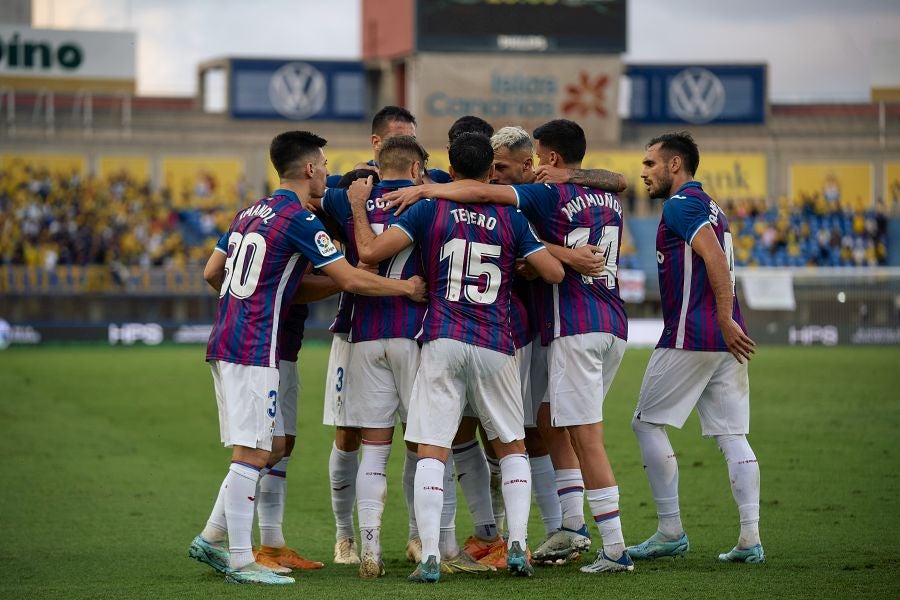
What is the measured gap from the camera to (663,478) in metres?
7.36

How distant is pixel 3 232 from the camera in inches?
1421

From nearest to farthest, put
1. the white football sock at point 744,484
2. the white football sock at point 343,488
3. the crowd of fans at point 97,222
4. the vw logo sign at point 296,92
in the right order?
the white football sock at point 744,484 < the white football sock at point 343,488 < the crowd of fans at point 97,222 < the vw logo sign at point 296,92

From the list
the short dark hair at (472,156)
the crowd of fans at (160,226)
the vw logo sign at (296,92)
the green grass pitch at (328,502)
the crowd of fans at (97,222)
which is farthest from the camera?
the vw logo sign at (296,92)

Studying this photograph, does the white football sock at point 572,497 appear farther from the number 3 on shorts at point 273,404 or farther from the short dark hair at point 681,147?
the short dark hair at point 681,147

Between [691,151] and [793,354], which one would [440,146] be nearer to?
[793,354]

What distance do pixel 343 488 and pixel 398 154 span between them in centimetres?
217

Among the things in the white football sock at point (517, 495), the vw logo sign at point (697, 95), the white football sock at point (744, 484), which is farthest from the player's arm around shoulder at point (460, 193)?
the vw logo sign at point (697, 95)

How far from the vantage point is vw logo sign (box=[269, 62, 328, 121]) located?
47781 mm

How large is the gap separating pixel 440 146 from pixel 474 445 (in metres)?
38.0

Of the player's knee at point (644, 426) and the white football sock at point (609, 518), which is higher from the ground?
the player's knee at point (644, 426)

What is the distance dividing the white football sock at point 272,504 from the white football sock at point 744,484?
8.88ft

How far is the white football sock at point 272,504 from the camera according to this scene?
24.6 ft

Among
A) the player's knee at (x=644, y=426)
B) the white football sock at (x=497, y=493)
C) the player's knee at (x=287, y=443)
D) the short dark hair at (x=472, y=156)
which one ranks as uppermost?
the short dark hair at (x=472, y=156)

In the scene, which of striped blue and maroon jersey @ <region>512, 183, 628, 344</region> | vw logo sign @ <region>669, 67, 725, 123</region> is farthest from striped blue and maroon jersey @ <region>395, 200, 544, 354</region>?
vw logo sign @ <region>669, 67, 725, 123</region>
